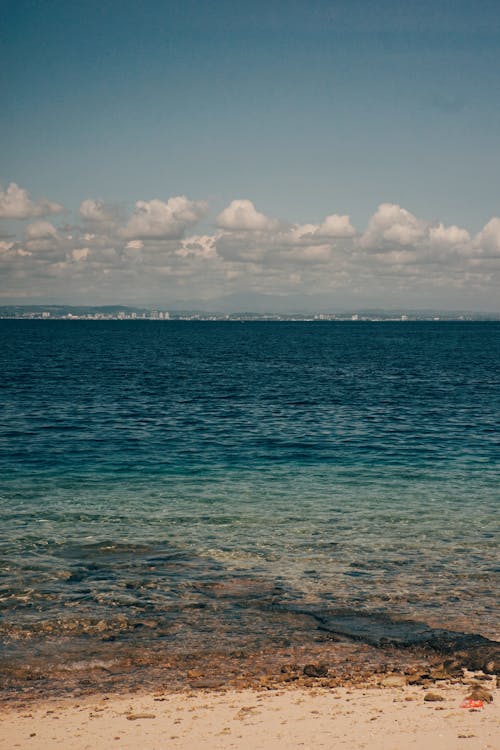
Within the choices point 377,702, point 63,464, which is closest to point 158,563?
point 377,702

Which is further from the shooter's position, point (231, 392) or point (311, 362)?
point (311, 362)

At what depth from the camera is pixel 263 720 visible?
468 inches

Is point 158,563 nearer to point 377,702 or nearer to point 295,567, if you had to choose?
A: point 295,567

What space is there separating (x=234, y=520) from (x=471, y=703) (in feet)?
46.0

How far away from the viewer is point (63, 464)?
114ft

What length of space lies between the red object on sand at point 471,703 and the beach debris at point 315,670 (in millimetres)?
2797

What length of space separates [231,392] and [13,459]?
3475 cm

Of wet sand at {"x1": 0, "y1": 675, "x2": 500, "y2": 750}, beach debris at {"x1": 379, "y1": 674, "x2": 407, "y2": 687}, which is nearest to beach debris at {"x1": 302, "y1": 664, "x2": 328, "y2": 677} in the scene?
wet sand at {"x1": 0, "y1": 675, "x2": 500, "y2": 750}

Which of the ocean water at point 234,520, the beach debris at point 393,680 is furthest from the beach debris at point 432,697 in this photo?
the ocean water at point 234,520

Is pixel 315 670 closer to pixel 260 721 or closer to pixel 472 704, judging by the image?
pixel 260 721

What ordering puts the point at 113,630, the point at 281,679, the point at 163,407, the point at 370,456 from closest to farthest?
the point at 281,679
the point at 113,630
the point at 370,456
the point at 163,407

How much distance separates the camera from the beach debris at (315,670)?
13.8 m

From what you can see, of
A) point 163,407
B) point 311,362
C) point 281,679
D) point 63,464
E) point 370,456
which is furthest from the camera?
point 311,362

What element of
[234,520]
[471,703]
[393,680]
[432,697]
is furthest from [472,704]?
[234,520]
